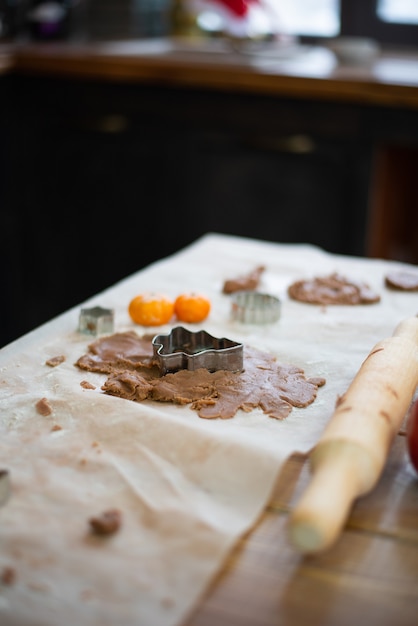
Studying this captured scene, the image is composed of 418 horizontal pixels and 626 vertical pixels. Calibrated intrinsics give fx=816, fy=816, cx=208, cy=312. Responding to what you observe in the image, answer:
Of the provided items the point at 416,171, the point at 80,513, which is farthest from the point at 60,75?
the point at 80,513

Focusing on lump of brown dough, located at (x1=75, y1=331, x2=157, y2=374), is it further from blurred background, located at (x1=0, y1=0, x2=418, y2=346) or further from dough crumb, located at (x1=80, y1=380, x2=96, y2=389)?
blurred background, located at (x1=0, y1=0, x2=418, y2=346)

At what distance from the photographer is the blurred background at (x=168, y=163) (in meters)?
2.36

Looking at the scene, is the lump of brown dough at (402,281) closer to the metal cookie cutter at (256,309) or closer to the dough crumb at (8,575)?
the metal cookie cutter at (256,309)

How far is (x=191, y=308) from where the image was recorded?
3.78ft

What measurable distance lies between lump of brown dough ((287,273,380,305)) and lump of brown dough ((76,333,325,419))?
27 centimetres

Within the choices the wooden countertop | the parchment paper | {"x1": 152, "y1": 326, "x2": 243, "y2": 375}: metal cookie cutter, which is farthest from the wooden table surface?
the wooden countertop

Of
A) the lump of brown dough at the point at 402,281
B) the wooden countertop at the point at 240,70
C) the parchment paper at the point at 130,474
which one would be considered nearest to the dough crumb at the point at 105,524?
the parchment paper at the point at 130,474

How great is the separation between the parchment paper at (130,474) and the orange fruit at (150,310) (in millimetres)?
15

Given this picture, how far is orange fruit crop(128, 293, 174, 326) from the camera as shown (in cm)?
114

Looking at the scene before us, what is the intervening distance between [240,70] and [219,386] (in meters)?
1.61

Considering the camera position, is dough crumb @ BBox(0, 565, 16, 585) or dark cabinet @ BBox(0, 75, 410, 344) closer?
dough crumb @ BBox(0, 565, 16, 585)

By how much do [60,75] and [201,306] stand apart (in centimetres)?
167

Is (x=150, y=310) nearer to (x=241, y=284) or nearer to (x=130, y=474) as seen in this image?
(x=241, y=284)

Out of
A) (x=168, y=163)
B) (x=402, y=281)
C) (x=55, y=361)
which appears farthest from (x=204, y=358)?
(x=168, y=163)
